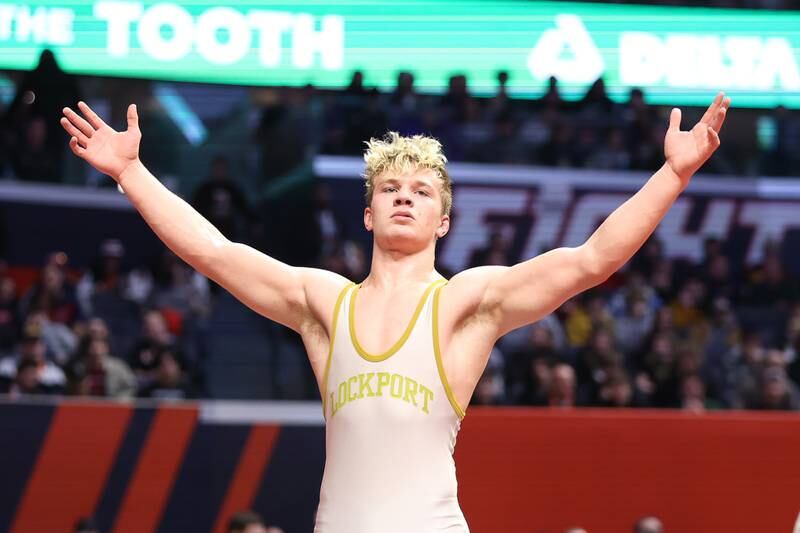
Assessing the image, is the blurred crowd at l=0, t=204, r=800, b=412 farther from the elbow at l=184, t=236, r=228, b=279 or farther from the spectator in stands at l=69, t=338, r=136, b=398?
the elbow at l=184, t=236, r=228, b=279

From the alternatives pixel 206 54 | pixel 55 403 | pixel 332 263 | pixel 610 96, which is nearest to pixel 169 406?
pixel 55 403

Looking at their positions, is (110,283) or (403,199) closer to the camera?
(403,199)

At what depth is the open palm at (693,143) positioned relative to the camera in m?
4.57

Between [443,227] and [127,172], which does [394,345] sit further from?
[127,172]

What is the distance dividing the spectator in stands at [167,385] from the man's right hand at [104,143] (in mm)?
7429

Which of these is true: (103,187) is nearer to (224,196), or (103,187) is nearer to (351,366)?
(224,196)

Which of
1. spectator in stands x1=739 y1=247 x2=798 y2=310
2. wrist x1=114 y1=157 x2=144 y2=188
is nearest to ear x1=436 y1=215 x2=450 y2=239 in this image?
wrist x1=114 y1=157 x2=144 y2=188

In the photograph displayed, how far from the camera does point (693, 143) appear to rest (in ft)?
15.1

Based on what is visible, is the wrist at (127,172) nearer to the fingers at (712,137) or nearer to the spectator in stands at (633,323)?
the fingers at (712,137)

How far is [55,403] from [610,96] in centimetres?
885

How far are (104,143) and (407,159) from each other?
3.78 ft

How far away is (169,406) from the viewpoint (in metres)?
11.2

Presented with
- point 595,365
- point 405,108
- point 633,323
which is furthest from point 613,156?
point 595,365

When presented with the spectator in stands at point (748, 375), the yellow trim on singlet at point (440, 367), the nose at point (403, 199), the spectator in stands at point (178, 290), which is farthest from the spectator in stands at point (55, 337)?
the yellow trim on singlet at point (440, 367)
